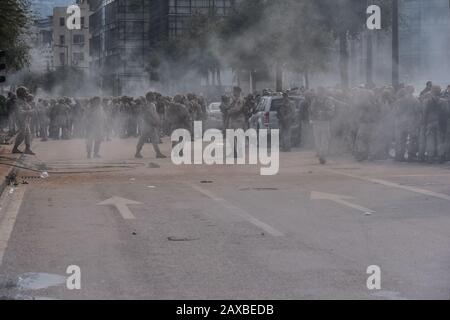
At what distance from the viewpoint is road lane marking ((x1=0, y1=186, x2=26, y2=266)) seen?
40.1 ft

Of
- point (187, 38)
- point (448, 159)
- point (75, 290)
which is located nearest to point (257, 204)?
point (75, 290)

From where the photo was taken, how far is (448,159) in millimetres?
24500

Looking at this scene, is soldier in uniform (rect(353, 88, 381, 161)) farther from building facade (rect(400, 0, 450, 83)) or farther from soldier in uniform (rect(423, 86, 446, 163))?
building facade (rect(400, 0, 450, 83))

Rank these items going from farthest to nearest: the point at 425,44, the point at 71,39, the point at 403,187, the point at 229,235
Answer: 1. the point at 71,39
2. the point at 425,44
3. the point at 403,187
4. the point at 229,235

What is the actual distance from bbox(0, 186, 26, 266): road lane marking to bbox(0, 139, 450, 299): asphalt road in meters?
0.04

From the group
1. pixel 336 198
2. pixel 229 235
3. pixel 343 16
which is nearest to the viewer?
pixel 229 235

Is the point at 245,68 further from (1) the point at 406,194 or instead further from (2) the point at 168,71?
(1) the point at 406,194

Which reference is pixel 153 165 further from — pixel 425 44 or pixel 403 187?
pixel 425 44

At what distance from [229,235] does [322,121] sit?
1319cm

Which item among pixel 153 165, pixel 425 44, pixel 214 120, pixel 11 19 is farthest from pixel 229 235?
pixel 425 44

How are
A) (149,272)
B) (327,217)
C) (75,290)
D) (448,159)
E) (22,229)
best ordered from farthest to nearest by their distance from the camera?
(448,159), (327,217), (22,229), (149,272), (75,290)

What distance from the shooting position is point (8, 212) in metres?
15.4

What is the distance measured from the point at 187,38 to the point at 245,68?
22529 mm

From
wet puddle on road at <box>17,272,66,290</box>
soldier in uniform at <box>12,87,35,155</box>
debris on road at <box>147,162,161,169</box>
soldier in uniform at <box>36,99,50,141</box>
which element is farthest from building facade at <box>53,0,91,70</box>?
wet puddle on road at <box>17,272,66,290</box>
